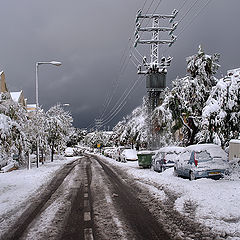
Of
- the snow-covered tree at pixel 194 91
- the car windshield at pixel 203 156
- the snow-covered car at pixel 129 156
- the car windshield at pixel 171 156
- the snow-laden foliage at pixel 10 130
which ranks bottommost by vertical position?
the snow-covered car at pixel 129 156

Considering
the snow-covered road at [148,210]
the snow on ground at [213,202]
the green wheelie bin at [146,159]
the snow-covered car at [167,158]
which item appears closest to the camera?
the snow-covered road at [148,210]

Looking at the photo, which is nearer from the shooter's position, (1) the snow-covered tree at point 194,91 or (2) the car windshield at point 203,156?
(2) the car windshield at point 203,156

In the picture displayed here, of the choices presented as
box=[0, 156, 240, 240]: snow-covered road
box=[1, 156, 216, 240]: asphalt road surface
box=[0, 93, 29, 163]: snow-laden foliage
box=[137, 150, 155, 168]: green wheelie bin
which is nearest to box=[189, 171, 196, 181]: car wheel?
box=[0, 156, 240, 240]: snow-covered road

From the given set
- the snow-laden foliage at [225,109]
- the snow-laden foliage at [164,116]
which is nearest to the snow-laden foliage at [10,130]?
the snow-laden foliage at [225,109]

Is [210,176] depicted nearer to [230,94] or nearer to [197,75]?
[230,94]

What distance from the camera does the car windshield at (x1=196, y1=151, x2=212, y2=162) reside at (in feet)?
39.7

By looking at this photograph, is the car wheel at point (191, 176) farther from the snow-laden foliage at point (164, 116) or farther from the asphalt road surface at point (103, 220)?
the snow-laden foliage at point (164, 116)

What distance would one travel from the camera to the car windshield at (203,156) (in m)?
12.1

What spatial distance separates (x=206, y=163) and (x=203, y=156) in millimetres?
369

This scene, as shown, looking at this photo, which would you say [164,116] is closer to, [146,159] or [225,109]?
[146,159]

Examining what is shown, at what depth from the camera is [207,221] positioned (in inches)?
231

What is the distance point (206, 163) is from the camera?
12.0 metres

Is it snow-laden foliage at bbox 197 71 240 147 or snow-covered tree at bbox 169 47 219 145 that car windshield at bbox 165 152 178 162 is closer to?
snow-laden foliage at bbox 197 71 240 147

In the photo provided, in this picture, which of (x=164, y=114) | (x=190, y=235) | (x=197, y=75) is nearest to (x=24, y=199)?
(x=190, y=235)
